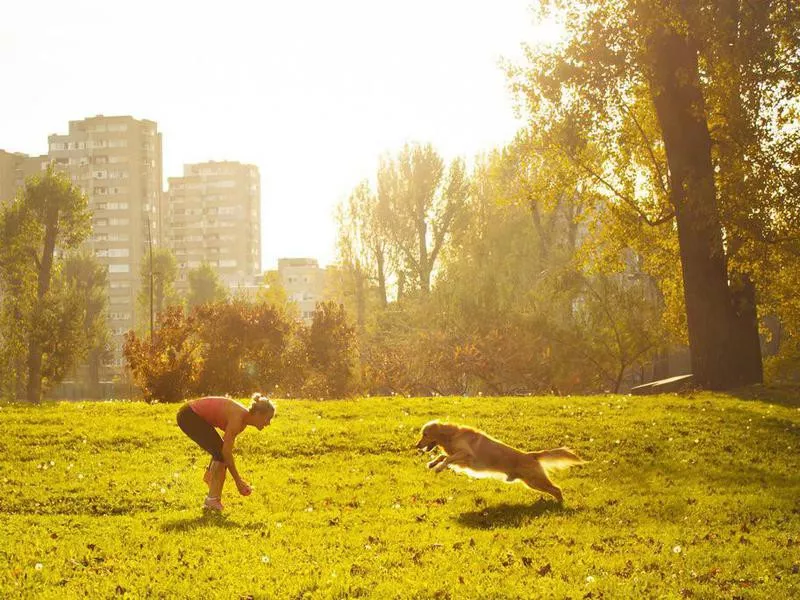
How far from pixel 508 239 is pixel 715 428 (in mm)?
32472

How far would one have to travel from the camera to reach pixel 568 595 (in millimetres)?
7957

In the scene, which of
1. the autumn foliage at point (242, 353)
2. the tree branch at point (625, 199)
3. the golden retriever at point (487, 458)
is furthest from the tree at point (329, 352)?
the golden retriever at point (487, 458)

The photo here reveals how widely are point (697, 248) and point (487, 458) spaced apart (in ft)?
48.1

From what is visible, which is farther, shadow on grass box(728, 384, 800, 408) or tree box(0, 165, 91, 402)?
tree box(0, 165, 91, 402)

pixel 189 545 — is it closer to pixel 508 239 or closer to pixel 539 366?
pixel 539 366

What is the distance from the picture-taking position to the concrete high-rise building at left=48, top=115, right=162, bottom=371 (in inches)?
6841

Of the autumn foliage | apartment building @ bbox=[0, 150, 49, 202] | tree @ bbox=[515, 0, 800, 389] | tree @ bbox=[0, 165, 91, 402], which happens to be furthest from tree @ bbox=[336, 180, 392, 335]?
apartment building @ bbox=[0, 150, 49, 202]

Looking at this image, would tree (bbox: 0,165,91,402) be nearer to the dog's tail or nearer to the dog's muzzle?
the dog's muzzle

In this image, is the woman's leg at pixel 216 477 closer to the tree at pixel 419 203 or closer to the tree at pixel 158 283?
the tree at pixel 419 203

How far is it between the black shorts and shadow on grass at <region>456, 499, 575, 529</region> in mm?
3242

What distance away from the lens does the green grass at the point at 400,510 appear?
27.6 feet

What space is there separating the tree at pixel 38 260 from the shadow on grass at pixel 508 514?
39.5 metres

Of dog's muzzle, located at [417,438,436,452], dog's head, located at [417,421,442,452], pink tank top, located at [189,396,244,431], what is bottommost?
dog's muzzle, located at [417,438,436,452]

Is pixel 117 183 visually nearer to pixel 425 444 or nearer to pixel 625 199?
pixel 625 199
